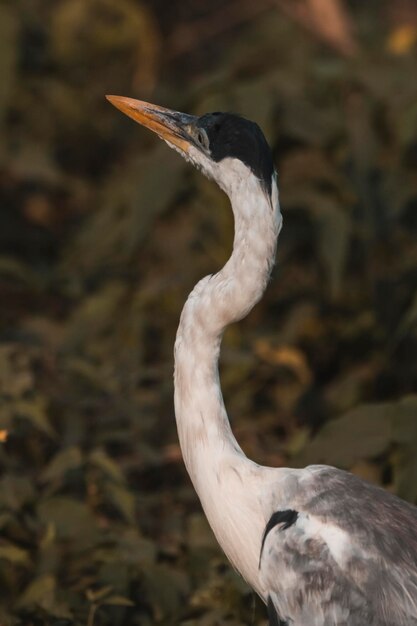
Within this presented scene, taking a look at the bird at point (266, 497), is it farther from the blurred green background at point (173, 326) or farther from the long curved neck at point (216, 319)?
the blurred green background at point (173, 326)

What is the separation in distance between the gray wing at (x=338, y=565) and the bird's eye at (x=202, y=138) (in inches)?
40.0

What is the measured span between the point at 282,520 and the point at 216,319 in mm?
556

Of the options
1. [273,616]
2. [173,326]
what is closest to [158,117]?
[273,616]

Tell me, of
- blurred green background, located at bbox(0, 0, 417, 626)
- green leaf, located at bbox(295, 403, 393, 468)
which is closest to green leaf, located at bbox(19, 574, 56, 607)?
blurred green background, located at bbox(0, 0, 417, 626)

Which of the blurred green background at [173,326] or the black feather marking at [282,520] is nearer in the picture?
the black feather marking at [282,520]

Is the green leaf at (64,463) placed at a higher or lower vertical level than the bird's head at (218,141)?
lower

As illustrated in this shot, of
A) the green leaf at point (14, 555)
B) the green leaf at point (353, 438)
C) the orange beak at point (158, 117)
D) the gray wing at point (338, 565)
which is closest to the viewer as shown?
the gray wing at point (338, 565)

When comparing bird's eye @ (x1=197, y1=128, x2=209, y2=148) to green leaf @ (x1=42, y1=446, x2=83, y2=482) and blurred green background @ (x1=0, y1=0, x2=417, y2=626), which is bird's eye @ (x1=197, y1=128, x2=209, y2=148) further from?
green leaf @ (x1=42, y1=446, x2=83, y2=482)

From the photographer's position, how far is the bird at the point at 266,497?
352 cm

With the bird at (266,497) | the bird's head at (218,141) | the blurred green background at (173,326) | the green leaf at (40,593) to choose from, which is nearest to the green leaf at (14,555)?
the blurred green background at (173,326)

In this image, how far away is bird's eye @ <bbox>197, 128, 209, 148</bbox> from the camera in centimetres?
388

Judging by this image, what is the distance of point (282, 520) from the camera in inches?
142

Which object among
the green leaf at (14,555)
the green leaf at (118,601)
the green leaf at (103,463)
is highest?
the green leaf at (103,463)

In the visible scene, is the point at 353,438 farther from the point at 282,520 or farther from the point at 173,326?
the point at 173,326
